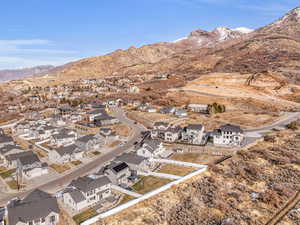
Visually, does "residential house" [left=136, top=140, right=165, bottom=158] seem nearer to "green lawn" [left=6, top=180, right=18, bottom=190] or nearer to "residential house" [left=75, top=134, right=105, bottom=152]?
"residential house" [left=75, top=134, right=105, bottom=152]

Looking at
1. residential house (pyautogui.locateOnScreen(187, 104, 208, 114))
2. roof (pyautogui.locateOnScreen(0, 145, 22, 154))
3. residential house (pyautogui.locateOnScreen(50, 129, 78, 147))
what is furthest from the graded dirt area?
roof (pyautogui.locateOnScreen(0, 145, 22, 154))

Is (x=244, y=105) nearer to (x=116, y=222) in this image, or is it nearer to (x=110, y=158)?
(x=110, y=158)

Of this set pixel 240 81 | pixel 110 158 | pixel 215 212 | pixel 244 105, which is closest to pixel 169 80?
pixel 240 81

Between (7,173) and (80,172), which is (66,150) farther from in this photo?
(7,173)

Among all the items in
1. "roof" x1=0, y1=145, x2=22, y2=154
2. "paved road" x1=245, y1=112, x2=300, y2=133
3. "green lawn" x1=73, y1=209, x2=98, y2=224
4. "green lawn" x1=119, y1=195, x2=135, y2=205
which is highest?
"paved road" x1=245, y1=112, x2=300, y2=133

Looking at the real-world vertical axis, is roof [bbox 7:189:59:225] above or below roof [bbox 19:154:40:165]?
below

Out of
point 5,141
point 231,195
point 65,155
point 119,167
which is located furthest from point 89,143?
point 231,195

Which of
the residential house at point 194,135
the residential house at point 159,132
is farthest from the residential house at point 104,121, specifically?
the residential house at point 194,135
